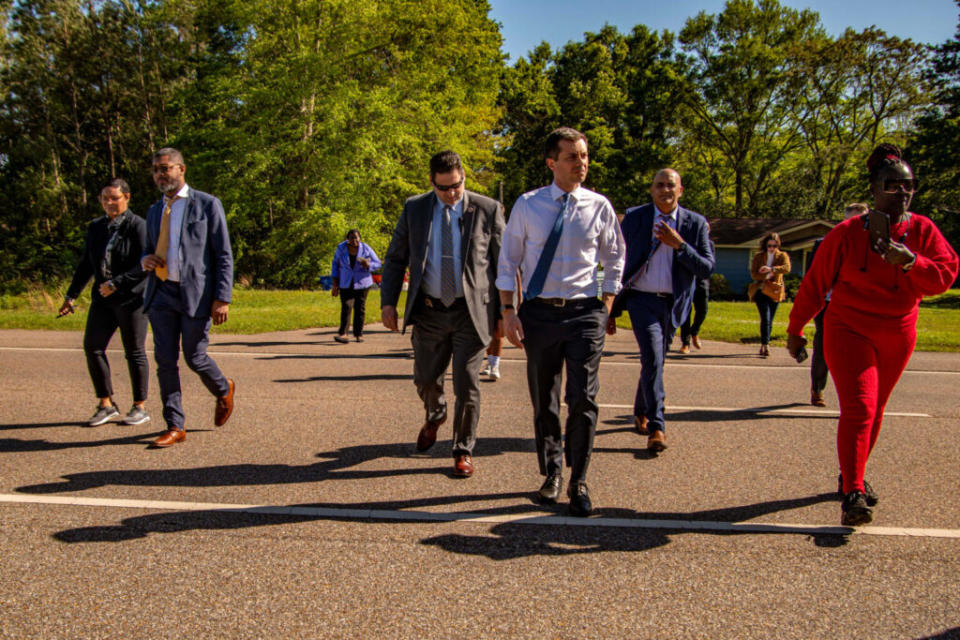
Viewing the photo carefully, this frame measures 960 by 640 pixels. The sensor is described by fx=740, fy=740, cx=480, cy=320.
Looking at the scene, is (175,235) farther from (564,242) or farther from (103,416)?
(564,242)

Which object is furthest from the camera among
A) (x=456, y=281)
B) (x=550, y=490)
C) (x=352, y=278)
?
(x=352, y=278)

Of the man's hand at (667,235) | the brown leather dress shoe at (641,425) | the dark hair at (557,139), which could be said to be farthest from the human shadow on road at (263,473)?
the dark hair at (557,139)

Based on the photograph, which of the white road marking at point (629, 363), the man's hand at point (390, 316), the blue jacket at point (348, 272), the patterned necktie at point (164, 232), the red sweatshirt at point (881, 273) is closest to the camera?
the red sweatshirt at point (881, 273)

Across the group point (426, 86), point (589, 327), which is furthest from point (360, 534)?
point (426, 86)

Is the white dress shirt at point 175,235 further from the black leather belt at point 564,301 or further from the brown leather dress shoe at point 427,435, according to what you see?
the black leather belt at point 564,301

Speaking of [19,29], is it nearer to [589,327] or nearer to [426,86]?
[426,86]

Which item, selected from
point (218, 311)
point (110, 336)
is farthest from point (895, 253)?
point (110, 336)

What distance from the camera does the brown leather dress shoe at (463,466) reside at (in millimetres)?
4633

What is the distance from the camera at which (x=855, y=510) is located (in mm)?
3631

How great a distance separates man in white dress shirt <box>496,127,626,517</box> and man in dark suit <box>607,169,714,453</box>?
120 cm

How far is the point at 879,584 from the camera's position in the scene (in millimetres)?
3107

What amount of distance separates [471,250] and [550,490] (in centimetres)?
158

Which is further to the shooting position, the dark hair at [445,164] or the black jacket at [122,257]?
the black jacket at [122,257]

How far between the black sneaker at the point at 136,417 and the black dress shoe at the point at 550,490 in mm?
3590
